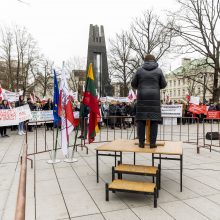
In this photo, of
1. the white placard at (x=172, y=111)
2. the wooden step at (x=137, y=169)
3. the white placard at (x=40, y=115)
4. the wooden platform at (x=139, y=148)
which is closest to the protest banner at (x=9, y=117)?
the white placard at (x=40, y=115)

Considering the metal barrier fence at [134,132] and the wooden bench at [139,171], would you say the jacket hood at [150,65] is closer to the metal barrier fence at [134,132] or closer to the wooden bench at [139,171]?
the wooden bench at [139,171]

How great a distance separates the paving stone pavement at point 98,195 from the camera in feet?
13.3

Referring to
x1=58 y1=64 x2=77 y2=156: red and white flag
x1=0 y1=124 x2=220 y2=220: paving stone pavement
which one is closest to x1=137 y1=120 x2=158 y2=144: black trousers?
x1=0 y1=124 x2=220 y2=220: paving stone pavement

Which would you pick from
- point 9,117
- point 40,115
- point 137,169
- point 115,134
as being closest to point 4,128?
point 9,117

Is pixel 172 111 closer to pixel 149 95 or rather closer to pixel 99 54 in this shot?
pixel 149 95

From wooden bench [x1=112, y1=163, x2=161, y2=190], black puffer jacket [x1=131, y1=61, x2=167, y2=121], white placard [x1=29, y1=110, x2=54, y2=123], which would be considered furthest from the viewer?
white placard [x1=29, y1=110, x2=54, y2=123]

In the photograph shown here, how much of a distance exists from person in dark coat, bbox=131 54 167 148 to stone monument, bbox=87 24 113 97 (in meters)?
19.9

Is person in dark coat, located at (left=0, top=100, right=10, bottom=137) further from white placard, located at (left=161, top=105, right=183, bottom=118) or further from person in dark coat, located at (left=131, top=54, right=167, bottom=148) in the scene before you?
person in dark coat, located at (left=131, top=54, right=167, bottom=148)

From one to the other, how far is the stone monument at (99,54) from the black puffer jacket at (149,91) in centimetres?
1993

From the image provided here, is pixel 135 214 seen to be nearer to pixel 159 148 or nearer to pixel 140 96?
pixel 159 148

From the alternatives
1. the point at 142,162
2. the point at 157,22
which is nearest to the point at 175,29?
the point at 157,22

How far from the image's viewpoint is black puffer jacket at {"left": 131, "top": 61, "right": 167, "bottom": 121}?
202 inches

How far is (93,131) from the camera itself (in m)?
6.34

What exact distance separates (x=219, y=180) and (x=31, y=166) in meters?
4.56
